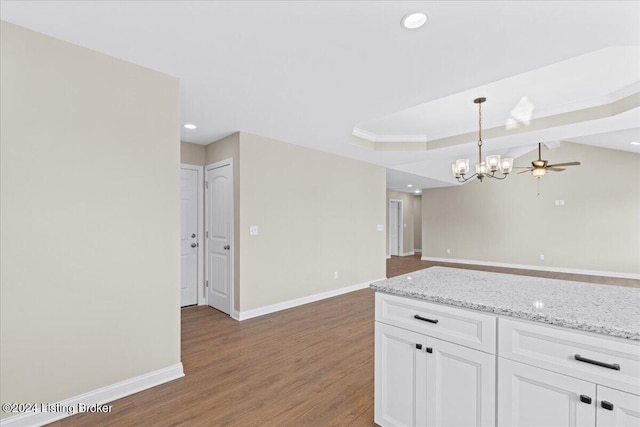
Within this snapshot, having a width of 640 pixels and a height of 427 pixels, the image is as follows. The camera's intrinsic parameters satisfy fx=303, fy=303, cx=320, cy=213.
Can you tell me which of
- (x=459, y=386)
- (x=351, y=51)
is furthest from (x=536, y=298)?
(x=351, y=51)

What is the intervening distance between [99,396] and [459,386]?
7.70 feet

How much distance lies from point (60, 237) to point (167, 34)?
1488 millimetres

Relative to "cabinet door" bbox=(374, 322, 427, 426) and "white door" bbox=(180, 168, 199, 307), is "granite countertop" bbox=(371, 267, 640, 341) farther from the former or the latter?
"white door" bbox=(180, 168, 199, 307)

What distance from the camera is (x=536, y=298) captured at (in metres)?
1.54

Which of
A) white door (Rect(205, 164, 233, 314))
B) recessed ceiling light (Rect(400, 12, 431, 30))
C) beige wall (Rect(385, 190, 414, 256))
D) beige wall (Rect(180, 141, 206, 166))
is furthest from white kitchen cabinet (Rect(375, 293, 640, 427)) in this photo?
beige wall (Rect(385, 190, 414, 256))

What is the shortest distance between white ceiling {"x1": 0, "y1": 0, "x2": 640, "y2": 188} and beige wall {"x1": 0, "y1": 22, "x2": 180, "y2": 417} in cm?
25

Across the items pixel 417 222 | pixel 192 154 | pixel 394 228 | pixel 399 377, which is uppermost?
pixel 192 154

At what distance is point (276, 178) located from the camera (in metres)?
4.30

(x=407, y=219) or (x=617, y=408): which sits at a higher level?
(x=407, y=219)

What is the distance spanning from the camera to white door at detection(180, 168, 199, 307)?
449cm

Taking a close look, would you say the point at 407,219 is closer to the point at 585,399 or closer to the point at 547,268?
the point at 547,268

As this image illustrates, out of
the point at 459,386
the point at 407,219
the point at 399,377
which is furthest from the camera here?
the point at 407,219

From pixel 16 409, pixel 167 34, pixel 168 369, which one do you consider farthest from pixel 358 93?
pixel 16 409

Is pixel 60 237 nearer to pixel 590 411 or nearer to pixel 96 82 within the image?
pixel 96 82
